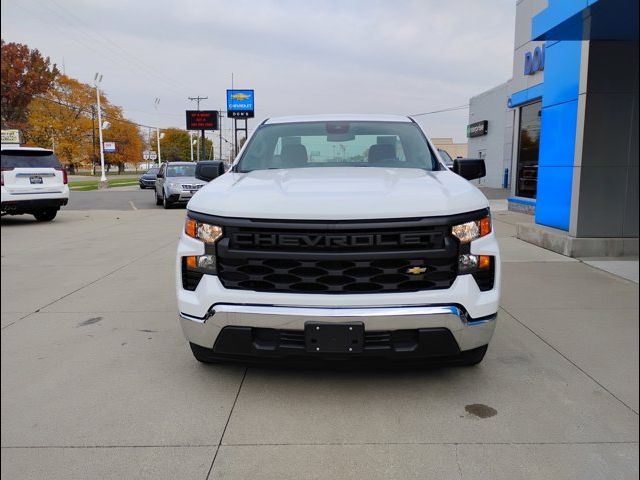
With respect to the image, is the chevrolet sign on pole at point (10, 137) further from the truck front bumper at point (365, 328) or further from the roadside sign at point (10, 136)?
the truck front bumper at point (365, 328)

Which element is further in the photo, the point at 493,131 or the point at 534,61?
the point at 493,131

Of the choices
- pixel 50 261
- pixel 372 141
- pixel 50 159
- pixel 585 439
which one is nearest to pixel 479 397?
pixel 585 439

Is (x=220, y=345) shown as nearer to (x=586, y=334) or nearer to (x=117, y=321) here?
(x=117, y=321)

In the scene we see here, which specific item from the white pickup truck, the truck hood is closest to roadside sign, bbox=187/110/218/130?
the truck hood

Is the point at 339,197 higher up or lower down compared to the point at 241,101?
lower down

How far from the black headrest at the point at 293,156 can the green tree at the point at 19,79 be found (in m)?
2.89

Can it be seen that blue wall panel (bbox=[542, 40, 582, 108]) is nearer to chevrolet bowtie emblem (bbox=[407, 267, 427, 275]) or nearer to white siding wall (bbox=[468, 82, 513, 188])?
chevrolet bowtie emblem (bbox=[407, 267, 427, 275])

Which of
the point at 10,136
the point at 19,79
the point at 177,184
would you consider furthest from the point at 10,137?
the point at 177,184

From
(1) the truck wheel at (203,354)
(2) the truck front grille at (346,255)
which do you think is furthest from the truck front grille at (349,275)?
(1) the truck wheel at (203,354)

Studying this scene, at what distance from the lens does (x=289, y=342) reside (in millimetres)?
3086

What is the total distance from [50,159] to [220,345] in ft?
33.9

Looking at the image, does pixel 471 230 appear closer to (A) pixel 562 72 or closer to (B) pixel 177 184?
(A) pixel 562 72

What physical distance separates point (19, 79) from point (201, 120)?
42114mm

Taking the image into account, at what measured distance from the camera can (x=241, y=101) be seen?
48531 millimetres
